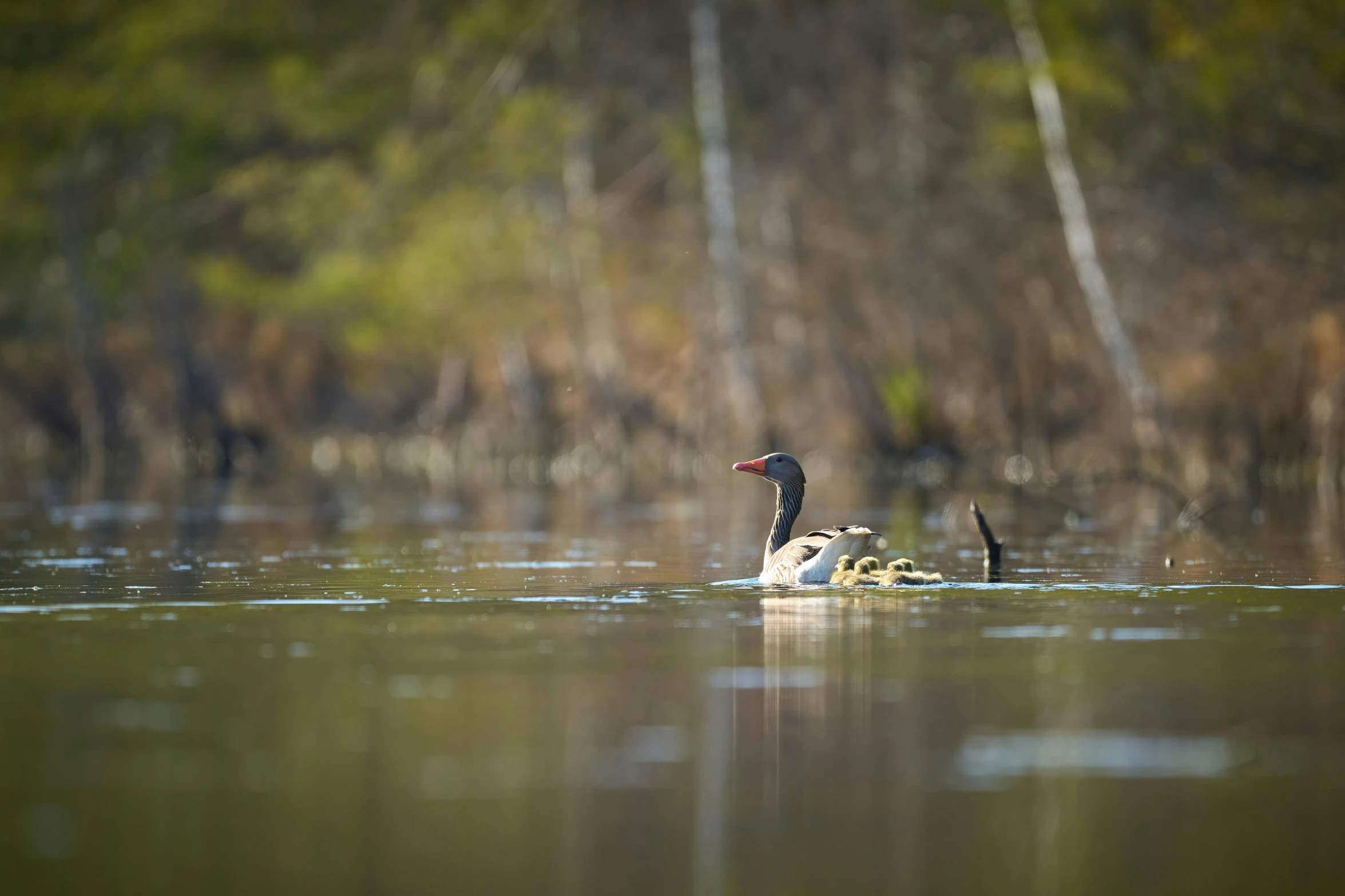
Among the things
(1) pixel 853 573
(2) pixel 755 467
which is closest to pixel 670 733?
(1) pixel 853 573

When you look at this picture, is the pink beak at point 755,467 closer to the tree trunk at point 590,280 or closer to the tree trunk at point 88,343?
the tree trunk at point 590,280

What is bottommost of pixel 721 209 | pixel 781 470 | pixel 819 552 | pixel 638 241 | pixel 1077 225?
pixel 819 552

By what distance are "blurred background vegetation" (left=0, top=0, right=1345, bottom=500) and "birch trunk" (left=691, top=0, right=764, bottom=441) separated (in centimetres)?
118

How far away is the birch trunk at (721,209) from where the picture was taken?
131 feet

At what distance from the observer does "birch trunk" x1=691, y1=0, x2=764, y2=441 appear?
131 feet

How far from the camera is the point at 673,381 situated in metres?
46.2

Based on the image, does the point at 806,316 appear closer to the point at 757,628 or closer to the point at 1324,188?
the point at 1324,188

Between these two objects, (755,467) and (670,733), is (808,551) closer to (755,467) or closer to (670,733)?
(755,467)

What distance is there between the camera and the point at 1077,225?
3109 cm

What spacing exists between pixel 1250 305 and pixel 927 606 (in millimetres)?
21871

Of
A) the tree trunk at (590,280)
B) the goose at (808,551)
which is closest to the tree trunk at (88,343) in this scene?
the tree trunk at (590,280)

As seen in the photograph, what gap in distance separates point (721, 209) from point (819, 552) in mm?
27704

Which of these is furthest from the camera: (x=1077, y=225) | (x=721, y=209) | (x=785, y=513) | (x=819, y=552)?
(x=721, y=209)

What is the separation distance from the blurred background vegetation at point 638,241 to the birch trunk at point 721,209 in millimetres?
1176
